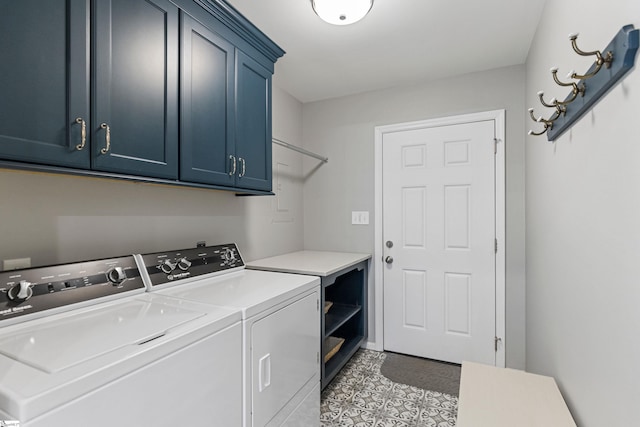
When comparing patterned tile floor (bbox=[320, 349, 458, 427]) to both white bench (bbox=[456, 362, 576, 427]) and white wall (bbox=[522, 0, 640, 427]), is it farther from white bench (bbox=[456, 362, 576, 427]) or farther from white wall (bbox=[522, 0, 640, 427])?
white wall (bbox=[522, 0, 640, 427])

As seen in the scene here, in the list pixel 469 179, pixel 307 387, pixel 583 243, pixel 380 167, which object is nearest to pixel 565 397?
pixel 583 243

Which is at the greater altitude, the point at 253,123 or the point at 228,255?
the point at 253,123

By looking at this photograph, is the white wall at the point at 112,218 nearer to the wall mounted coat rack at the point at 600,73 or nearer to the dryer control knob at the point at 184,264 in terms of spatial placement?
the dryer control knob at the point at 184,264

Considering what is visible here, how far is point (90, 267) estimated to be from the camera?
4.04ft

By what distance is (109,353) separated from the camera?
0.81 metres

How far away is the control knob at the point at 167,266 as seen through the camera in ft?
4.91

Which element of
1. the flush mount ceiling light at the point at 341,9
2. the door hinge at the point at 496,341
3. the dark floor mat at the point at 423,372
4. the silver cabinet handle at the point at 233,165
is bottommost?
the dark floor mat at the point at 423,372

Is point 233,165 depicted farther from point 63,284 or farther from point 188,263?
point 63,284

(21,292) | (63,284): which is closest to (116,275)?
(63,284)

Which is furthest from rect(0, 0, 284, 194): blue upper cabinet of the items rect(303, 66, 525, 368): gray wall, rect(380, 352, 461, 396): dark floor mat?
rect(380, 352, 461, 396): dark floor mat

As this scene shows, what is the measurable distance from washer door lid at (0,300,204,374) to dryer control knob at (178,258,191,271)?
37 centimetres

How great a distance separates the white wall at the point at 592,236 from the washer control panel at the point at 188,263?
5.59 feet

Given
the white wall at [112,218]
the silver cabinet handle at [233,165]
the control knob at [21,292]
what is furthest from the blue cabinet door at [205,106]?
the control knob at [21,292]

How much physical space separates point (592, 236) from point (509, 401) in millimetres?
795
